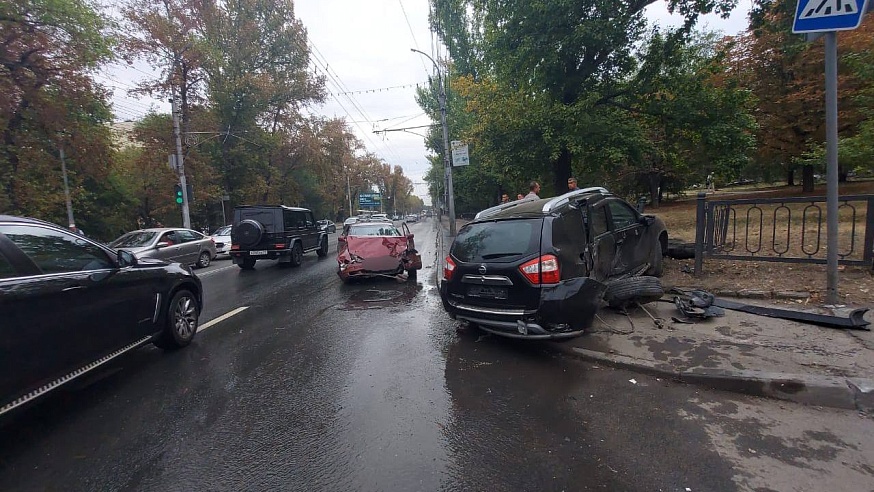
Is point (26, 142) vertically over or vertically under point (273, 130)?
under

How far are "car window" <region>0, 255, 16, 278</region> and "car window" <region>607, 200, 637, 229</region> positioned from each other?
6.64 metres

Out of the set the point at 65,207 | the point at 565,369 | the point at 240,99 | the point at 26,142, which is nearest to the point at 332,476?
the point at 565,369

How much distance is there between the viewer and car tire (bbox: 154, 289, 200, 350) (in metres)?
5.18

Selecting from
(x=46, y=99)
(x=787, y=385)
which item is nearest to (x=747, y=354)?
(x=787, y=385)

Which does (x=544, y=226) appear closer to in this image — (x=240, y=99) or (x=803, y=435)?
(x=803, y=435)

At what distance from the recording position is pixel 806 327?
4.73 metres

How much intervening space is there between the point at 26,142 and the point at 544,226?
67.6 ft

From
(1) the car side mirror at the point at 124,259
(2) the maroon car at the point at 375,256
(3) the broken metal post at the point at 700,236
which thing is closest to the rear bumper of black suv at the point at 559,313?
(3) the broken metal post at the point at 700,236

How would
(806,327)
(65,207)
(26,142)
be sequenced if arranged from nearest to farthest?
(806,327) → (26,142) → (65,207)

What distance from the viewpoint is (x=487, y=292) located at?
16.3ft

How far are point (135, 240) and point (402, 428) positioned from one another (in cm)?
1308

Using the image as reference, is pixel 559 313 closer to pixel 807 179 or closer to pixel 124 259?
pixel 124 259

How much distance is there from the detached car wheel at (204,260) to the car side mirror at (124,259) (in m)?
11.4

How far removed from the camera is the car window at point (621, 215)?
6316 mm
